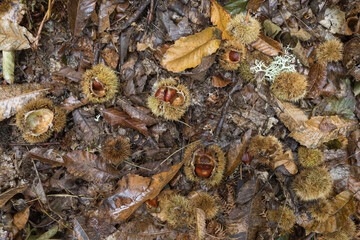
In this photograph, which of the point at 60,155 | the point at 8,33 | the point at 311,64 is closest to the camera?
the point at 8,33

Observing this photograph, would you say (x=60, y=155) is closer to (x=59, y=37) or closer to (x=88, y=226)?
(x=88, y=226)

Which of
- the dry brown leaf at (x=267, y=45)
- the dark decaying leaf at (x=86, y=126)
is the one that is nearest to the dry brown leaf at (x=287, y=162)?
the dry brown leaf at (x=267, y=45)

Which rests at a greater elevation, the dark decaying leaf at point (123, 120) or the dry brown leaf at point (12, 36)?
the dry brown leaf at point (12, 36)

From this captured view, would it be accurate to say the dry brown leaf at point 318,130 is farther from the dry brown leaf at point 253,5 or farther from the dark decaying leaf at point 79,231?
the dark decaying leaf at point 79,231

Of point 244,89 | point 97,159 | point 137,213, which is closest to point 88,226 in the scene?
point 137,213

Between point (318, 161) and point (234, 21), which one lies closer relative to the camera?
point (234, 21)

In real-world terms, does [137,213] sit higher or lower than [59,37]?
lower

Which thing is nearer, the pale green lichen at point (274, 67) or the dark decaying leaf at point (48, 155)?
the dark decaying leaf at point (48, 155)
